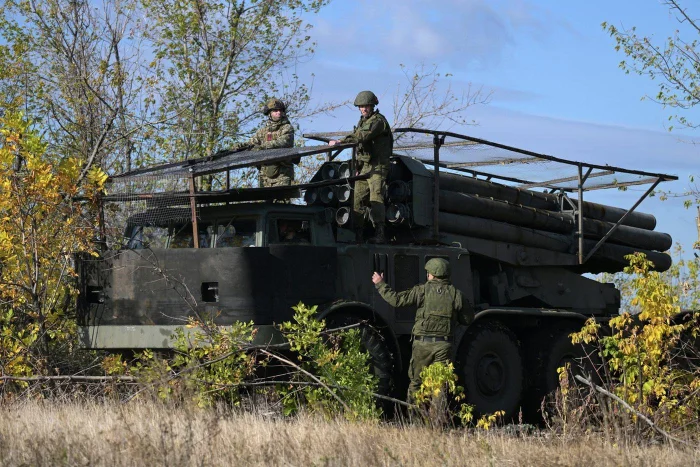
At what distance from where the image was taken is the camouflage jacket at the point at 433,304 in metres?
10.2

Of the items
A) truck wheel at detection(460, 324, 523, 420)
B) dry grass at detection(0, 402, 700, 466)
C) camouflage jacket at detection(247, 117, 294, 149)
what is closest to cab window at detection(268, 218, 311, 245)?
camouflage jacket at detection(247, 117, 294, 149)

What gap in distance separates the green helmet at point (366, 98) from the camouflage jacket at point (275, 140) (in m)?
0.99

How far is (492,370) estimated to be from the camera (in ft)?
39.6

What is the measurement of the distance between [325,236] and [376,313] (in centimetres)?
95

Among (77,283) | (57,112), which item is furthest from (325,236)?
(57,112)

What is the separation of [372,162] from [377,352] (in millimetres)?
2048

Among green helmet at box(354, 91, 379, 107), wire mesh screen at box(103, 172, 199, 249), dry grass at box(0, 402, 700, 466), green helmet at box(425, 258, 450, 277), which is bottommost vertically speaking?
dry grass at box(0, 402, 700, 466)

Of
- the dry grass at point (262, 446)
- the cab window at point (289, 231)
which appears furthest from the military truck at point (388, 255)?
the dry grass at point (262, 446)

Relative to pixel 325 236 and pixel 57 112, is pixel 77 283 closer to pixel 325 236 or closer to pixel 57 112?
pixel 325 236

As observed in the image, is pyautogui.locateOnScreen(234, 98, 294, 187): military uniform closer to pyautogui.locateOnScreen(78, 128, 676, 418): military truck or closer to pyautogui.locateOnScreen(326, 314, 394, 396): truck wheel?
pyautogui.locateOnScreen(78, 128, 676, 418): military truck

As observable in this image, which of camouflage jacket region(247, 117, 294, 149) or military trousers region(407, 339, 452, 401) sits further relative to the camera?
camouflage jacket region(247, 117, 294, 149)

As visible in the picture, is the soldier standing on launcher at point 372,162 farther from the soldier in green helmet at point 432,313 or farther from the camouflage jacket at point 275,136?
the soldier in green helmet at point 432,313

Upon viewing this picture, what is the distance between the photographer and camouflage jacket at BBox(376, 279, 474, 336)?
33.5ft

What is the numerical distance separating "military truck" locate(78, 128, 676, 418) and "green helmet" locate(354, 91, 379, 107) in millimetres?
565
